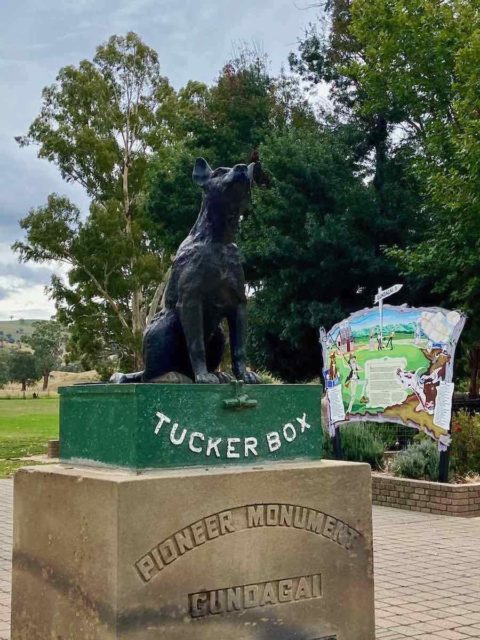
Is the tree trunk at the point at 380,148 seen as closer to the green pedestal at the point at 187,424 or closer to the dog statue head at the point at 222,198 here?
the dog statue head at the point at 222,198

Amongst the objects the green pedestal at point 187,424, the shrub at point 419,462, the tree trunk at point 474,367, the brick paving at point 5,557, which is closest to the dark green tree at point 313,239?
the tree trunk at point 474,367

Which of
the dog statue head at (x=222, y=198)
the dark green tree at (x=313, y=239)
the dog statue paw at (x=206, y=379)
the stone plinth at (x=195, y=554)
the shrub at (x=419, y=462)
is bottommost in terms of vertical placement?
the shrub at (x=419, y=462)

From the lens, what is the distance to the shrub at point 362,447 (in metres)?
12.6

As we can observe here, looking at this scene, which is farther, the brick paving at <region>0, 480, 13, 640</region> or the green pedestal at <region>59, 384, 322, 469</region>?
the brick paving at <region>0, 480, 13, 640</region>

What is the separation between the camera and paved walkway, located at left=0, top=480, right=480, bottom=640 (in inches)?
211

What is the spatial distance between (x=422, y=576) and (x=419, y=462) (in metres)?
4.48

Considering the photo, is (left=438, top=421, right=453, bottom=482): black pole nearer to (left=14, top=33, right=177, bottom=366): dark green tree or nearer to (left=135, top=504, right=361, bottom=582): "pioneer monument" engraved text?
(left=135, top=504, right=361, bottom=582): "pioneer monument" engraved text

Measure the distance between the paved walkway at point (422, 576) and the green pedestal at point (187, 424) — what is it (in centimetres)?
183

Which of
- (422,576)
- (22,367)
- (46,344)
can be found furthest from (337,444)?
(22,367)

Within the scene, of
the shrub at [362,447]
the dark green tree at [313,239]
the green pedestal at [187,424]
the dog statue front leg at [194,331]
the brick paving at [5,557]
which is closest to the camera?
the green pedestal at [187,424]

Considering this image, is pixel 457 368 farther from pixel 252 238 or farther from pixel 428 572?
pixel 428 572

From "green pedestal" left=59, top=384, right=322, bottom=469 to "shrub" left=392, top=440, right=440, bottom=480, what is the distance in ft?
24.3

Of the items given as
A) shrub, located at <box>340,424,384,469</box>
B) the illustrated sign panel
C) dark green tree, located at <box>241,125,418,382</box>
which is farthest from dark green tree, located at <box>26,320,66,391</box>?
the illustrated sign panel

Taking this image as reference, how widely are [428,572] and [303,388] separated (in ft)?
12.1
